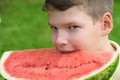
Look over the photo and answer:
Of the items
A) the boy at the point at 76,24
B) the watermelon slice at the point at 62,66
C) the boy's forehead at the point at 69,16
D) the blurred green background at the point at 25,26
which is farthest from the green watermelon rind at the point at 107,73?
the blurred green background at the point at 25,26

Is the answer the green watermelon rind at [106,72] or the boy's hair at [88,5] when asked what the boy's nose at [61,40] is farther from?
the green watermelon rind at [106,72]

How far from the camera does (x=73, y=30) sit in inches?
158

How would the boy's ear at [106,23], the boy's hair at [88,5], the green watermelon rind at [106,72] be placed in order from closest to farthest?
the green watermelon rind at [106,72] < the boy's hair at [88,5] < the boy's ear at [106,23]

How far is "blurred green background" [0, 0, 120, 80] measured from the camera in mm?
7695

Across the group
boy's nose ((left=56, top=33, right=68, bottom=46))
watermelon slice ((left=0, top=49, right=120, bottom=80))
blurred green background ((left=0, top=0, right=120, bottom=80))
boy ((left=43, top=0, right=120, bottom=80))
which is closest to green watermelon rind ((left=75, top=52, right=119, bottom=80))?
watermelon slice ((left=0, top=49, right=120, bottom=80))

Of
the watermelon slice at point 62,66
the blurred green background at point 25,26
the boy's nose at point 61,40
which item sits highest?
the boy's nose at point 61,40

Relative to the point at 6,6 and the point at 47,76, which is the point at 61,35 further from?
the point at 6,6

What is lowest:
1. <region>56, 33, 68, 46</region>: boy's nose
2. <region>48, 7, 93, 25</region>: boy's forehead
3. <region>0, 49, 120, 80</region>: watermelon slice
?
<region>0, 49, 120, 80</region>: watermelon slice

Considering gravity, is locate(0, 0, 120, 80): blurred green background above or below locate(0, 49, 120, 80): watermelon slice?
below

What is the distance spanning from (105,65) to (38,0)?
7.59 meters

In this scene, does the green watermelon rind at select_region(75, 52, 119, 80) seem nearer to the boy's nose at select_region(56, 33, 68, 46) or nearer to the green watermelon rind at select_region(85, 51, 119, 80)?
the green watermelon rind at select_region(85, 51, 119, 80)

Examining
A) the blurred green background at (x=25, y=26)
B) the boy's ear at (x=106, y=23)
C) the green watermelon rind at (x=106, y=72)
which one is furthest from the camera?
the blurred green background at (x=25, y=26)

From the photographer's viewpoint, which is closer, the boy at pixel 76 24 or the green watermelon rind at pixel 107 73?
the green watermelon rind at pixel 107 73

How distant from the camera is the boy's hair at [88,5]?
13.0 feet
